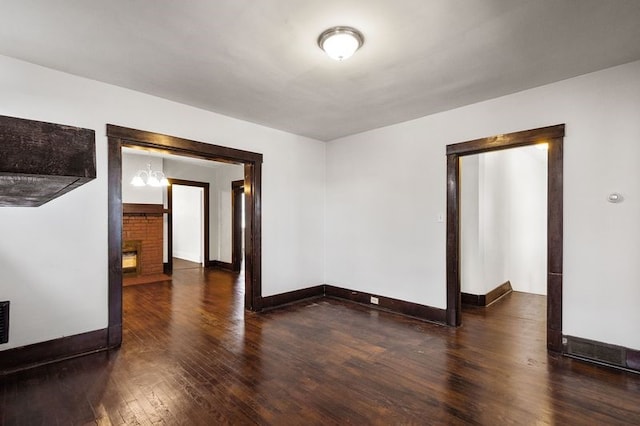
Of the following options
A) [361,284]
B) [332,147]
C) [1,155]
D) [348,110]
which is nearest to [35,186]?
[1,155]

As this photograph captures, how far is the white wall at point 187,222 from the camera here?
9164 millimetres

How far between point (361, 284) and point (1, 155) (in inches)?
176

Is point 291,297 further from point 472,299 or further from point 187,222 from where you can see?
point 187,222

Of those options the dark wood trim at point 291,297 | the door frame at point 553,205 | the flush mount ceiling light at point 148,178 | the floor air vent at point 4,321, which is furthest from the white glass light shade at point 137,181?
the door frame at point 553,205

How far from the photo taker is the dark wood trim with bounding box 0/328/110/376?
101 inches

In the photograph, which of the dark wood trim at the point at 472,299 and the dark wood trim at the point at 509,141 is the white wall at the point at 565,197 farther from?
the dark wood trim at the point at 472,299

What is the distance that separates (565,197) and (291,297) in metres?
3.57

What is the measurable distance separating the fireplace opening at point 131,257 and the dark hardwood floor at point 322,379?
3.21 metres

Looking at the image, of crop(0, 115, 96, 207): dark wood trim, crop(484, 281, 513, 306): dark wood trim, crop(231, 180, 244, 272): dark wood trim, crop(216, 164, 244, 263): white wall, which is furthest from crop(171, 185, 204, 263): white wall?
crop(0, 115, 96, 207): dark wood trim

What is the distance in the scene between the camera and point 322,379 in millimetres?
2461

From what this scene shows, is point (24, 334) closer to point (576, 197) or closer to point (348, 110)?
point (348, 110)

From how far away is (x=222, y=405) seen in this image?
2111 mm

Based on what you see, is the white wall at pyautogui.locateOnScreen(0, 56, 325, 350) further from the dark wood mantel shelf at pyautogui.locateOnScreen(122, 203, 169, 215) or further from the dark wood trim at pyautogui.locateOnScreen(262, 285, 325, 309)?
the dark wood mantel shelf at pyautogui.locateOnScreen(122, 203, 169, 215)

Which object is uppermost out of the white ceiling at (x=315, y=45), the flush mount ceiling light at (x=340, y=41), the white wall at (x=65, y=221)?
the white ceiling at (x=315, y=45)
